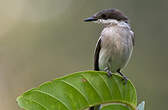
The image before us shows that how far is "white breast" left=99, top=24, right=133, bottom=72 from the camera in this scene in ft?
12.5

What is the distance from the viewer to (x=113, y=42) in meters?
3.84

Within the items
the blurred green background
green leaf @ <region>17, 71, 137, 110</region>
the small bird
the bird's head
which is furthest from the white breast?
the blurred green background

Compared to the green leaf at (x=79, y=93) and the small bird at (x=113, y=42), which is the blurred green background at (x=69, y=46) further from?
the green leaf at (x=79, y=93)

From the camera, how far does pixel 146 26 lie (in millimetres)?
9156

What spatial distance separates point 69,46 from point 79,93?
26.6ft

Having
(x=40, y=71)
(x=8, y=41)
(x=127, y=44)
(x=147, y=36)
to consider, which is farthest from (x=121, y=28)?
(x=8, y=41)

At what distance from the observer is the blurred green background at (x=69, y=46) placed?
874cm

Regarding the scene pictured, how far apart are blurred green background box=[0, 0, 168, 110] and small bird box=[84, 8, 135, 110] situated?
14.0 feet

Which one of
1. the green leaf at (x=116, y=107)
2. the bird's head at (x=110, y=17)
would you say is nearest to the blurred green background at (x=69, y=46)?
the bird's head at (x=110, y=17)

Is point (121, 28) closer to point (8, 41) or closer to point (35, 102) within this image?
point (35, 102)

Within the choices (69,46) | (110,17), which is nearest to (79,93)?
(110,17)

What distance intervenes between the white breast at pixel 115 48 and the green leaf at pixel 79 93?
1334mm

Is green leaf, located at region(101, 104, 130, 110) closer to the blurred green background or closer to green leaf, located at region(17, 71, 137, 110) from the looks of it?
green leaf, located at region(17, 71, 137, 110)

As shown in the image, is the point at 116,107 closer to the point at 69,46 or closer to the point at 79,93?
the point at 79,93
